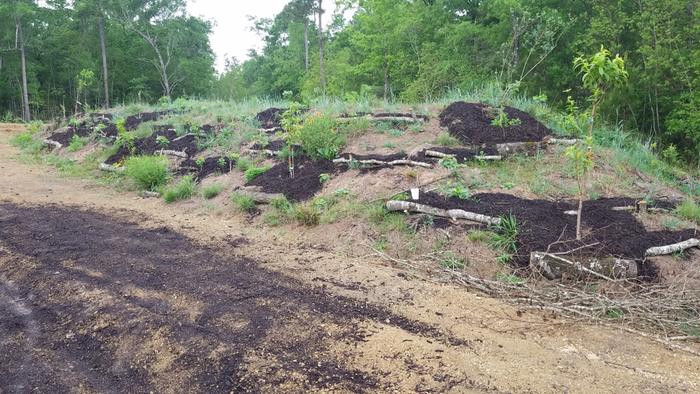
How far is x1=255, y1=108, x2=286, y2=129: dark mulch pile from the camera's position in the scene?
9.67 m

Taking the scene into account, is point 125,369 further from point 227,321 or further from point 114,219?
point 114,219

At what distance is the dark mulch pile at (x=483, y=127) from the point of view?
23.8 feet

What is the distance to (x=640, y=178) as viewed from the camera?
6512 mm

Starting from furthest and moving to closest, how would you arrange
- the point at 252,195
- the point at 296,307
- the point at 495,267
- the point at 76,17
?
the point at 76,17
the point at 252,195
the point at 495,267
the point at 296,307

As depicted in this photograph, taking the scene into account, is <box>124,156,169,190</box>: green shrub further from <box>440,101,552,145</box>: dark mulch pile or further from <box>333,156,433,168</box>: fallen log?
<box>440,101,552,145</box>: dark mulch pile

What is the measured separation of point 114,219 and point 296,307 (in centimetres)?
398

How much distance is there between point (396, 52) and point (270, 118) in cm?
1282

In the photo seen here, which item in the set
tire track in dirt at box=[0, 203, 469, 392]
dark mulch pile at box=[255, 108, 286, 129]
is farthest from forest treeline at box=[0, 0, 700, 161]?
tire track in dirt at box=[0, 203, 469, 392]

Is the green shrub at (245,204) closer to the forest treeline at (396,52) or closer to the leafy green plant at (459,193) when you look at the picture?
the leafy green plant at (459,193)

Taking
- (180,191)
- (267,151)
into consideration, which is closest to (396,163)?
(267,151)

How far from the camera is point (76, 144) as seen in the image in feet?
38.8

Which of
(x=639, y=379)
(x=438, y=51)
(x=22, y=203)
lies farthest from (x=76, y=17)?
(x=639, y=379)

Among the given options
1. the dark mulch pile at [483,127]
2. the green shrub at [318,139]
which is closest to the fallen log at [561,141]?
the dark mulch pile at [483,127]

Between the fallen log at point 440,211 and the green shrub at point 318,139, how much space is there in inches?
86.5
